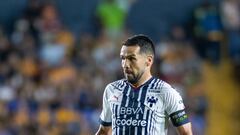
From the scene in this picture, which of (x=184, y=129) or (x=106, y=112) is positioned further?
(x=106, y=112)

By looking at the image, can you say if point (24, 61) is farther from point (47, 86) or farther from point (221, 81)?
point (221, 81)

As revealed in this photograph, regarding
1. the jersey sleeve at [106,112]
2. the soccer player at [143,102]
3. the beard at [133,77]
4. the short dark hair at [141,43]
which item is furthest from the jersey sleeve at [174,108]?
the jersey sleeve at [106,112]

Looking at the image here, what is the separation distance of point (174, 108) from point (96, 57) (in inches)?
323

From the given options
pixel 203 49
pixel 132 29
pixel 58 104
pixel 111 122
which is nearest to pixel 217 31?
pixel 203 49

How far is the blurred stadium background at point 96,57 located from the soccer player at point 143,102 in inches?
253

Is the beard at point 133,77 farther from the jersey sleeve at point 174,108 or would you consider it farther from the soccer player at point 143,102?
the jersey sleeve at point 174,108

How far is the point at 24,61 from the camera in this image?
14.0 meters

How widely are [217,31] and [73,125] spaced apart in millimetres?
3752

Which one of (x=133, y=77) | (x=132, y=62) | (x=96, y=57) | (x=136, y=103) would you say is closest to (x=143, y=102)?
(x=136, y=103)

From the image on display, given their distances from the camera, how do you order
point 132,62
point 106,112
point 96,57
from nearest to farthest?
1. point 132,62
2. point 106,112
3. point 96,57

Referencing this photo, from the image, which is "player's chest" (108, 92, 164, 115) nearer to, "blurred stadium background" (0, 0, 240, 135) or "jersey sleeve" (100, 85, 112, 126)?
"jersey sleeve" (100, 85, 112, 126)

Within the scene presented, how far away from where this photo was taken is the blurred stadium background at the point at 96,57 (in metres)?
13.2

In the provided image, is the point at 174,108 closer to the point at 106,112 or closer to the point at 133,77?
the point at 133,77

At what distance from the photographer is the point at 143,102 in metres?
6.33
